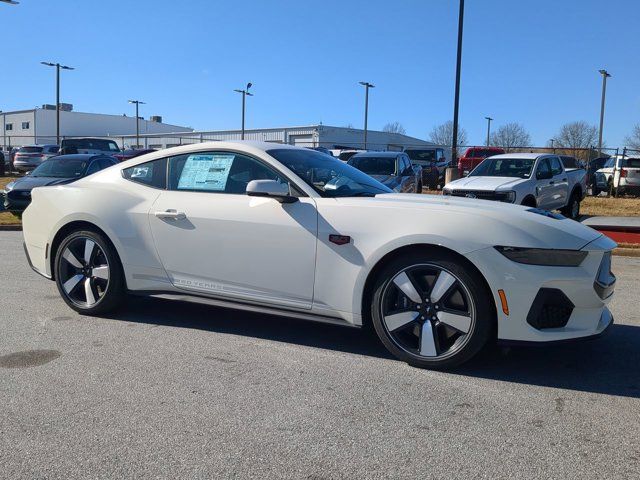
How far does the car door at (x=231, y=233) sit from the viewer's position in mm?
4344

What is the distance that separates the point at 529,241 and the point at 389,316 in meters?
1.02

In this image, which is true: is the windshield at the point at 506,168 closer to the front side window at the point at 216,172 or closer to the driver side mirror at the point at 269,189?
the front side window at the point at 216,172

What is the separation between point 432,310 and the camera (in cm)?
396

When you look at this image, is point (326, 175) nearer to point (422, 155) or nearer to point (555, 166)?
point (555, 166)

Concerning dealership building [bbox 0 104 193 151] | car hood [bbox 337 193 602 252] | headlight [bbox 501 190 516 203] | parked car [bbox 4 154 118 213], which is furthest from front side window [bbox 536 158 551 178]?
dealership building [bbox 0 104 193 151]

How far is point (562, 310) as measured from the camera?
3.79m

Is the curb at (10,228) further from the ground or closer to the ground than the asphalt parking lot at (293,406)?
further from the ground

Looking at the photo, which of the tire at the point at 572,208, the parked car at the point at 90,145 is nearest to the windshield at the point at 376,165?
the tire at the point at 572,208

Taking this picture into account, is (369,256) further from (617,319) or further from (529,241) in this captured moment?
(617,319)

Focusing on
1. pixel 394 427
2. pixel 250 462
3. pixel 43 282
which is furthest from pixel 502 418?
pixel 43 282

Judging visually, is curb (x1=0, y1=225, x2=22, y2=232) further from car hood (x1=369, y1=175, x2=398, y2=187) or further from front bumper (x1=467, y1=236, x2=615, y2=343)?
front bumper (x1=467, y1=236, x2=615, y2=343)

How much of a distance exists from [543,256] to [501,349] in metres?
1.10

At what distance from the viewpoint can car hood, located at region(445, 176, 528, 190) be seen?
471 inches

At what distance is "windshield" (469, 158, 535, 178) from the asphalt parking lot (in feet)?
28.0
